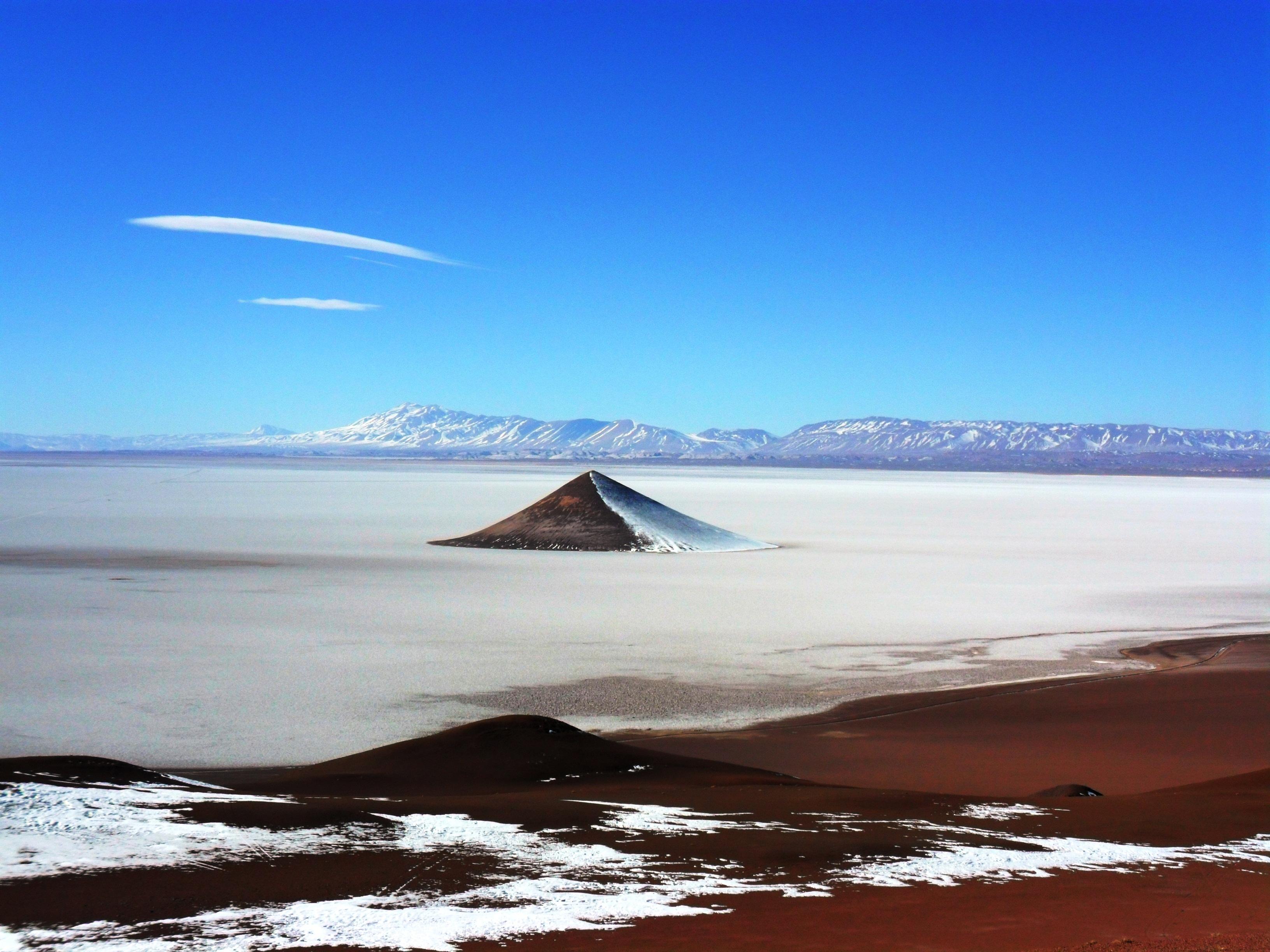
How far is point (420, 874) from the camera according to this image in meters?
5.31

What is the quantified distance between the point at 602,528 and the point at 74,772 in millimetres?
21677

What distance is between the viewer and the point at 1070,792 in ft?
24.9

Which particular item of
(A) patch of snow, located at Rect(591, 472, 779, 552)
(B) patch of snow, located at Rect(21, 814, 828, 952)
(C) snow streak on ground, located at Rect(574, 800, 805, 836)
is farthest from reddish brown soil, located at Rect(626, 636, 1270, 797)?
(A) patch of snow, located at Rect(591, 472, 779, 552)

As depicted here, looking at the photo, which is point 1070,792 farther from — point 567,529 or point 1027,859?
point 567,529

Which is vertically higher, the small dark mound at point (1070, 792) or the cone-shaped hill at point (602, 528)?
A: the cone-shaped hill at point (602, 528)

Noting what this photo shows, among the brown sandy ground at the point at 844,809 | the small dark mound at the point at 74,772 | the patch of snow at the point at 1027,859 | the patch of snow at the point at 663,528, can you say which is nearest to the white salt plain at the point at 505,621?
the patch of snow at the point at 663,528

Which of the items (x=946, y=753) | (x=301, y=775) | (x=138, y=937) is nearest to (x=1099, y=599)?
(x=946, y=753)

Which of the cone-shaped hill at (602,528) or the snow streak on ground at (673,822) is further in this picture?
the cone-shaped hill at (602,528)

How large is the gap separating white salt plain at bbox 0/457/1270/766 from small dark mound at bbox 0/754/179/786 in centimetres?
164

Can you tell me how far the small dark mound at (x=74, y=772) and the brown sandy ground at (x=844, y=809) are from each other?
3 cm

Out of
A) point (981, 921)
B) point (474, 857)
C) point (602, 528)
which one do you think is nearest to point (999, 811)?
point (981, 921)

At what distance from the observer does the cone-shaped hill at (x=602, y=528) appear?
1101 inches

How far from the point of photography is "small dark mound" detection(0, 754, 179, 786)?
656 cm

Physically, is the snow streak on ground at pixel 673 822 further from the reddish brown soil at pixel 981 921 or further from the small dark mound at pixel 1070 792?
the small dark mound at pixel 1070 792
